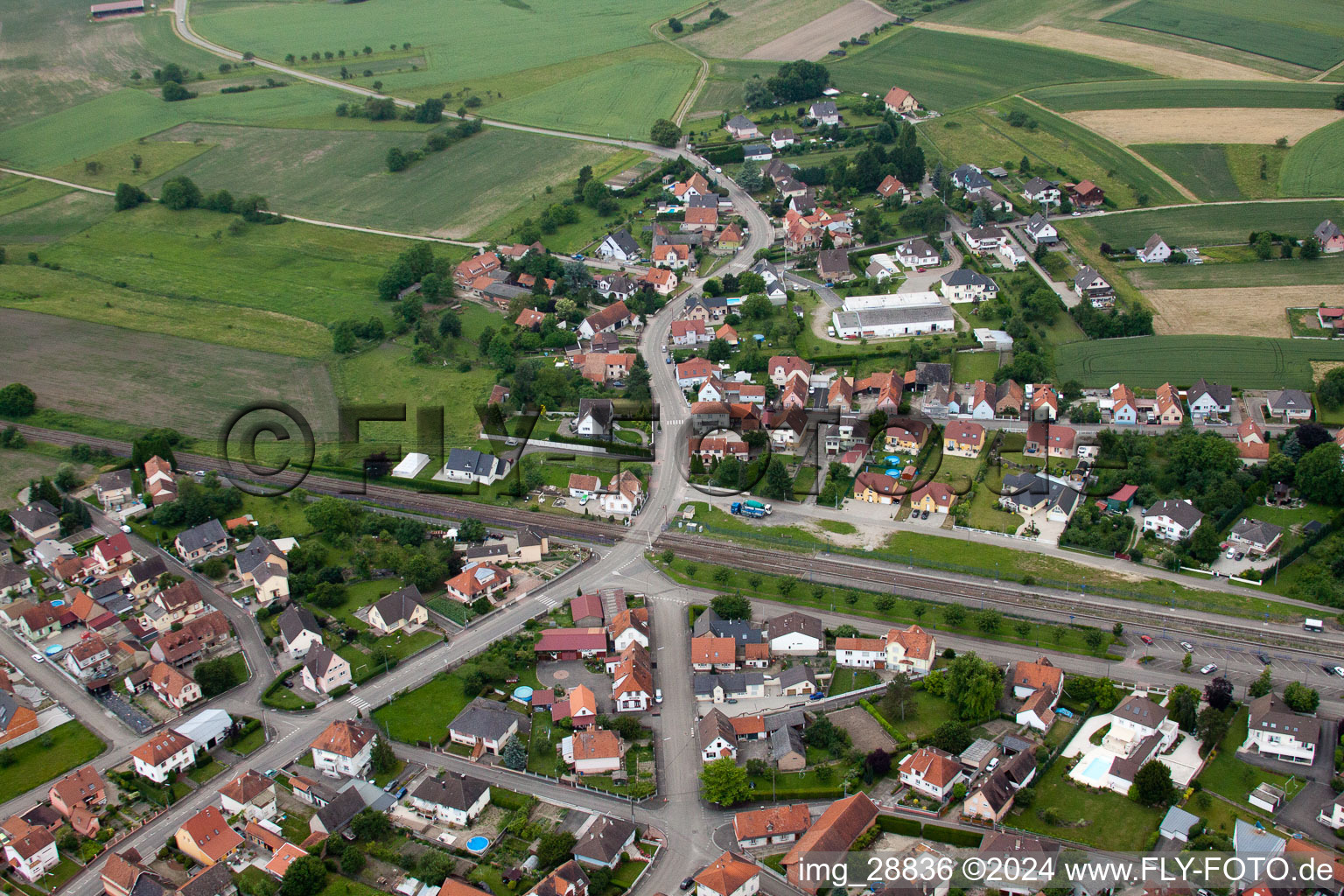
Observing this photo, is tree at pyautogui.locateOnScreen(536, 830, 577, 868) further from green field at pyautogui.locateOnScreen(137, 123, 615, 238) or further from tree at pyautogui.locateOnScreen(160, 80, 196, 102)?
tree at pyautogui.locateOnScreen(160, 80, 196, 102)

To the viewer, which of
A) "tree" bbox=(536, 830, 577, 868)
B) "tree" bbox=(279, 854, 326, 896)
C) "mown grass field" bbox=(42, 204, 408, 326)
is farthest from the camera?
"mown grass field" bbox=(42, 204, 408, 326)

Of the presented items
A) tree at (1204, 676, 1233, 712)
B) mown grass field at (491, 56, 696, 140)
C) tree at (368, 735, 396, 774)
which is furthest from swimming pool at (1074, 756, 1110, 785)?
mown grass field at (491, 56, 696, 140)

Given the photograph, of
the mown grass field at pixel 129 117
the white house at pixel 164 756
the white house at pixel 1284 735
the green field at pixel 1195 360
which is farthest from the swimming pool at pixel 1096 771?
the mown grass field at pixel 129 117

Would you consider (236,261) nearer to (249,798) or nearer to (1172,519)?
(249,798)

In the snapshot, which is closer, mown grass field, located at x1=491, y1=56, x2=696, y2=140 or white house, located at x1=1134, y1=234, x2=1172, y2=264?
white house, located at x1=1134, y1=234, x2=1172, y2=264

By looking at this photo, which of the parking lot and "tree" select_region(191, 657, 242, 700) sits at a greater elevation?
the parking lot

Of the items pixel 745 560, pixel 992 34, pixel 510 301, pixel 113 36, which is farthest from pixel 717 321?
pixel 113 36

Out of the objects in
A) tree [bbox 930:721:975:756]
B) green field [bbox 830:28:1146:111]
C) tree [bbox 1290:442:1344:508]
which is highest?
green field [bbox 830:28:1146:111]
